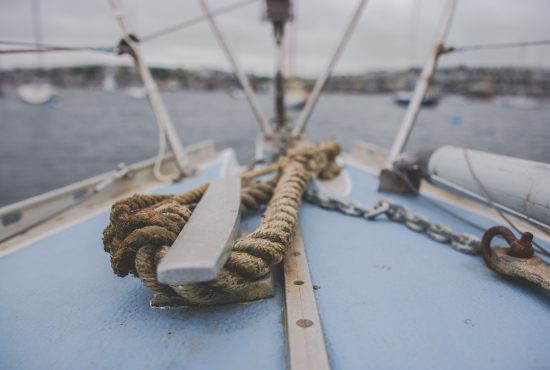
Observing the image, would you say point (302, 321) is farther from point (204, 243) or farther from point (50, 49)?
point (50, 49)

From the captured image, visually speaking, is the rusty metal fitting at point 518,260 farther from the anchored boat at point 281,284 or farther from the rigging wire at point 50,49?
the rigging wire at point 50,49

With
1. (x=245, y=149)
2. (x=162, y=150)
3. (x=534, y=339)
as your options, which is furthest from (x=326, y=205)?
(x=245, y=149)

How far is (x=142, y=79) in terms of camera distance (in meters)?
3.80

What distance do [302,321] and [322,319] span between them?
151 millimetres

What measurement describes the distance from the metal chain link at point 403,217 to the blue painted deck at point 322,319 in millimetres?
94

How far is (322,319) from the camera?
149 centimetres

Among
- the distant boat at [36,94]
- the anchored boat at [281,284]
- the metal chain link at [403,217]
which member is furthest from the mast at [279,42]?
the distant boat at [36,94]

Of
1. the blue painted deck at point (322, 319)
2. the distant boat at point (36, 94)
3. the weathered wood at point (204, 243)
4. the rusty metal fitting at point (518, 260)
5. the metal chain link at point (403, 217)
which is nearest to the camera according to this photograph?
the weathered wood at point (204, 243)

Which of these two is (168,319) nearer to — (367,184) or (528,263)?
(528,263)

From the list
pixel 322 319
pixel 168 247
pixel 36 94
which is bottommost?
pixel 36 94

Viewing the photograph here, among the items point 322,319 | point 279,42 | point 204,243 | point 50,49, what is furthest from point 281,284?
point 279,42

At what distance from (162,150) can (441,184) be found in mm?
2729

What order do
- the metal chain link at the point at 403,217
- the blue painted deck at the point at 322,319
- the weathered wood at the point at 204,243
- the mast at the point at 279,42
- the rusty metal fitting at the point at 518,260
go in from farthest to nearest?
1. the mast at the point at 279,42
2. the metal chain link at the point at 403,217
3. the rusty metal fitting at the point at 518,260
4. the blue painted deck at the point at 322,319
5. the weathered wood at the point at 204,243

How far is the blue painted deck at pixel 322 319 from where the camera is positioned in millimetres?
1300
